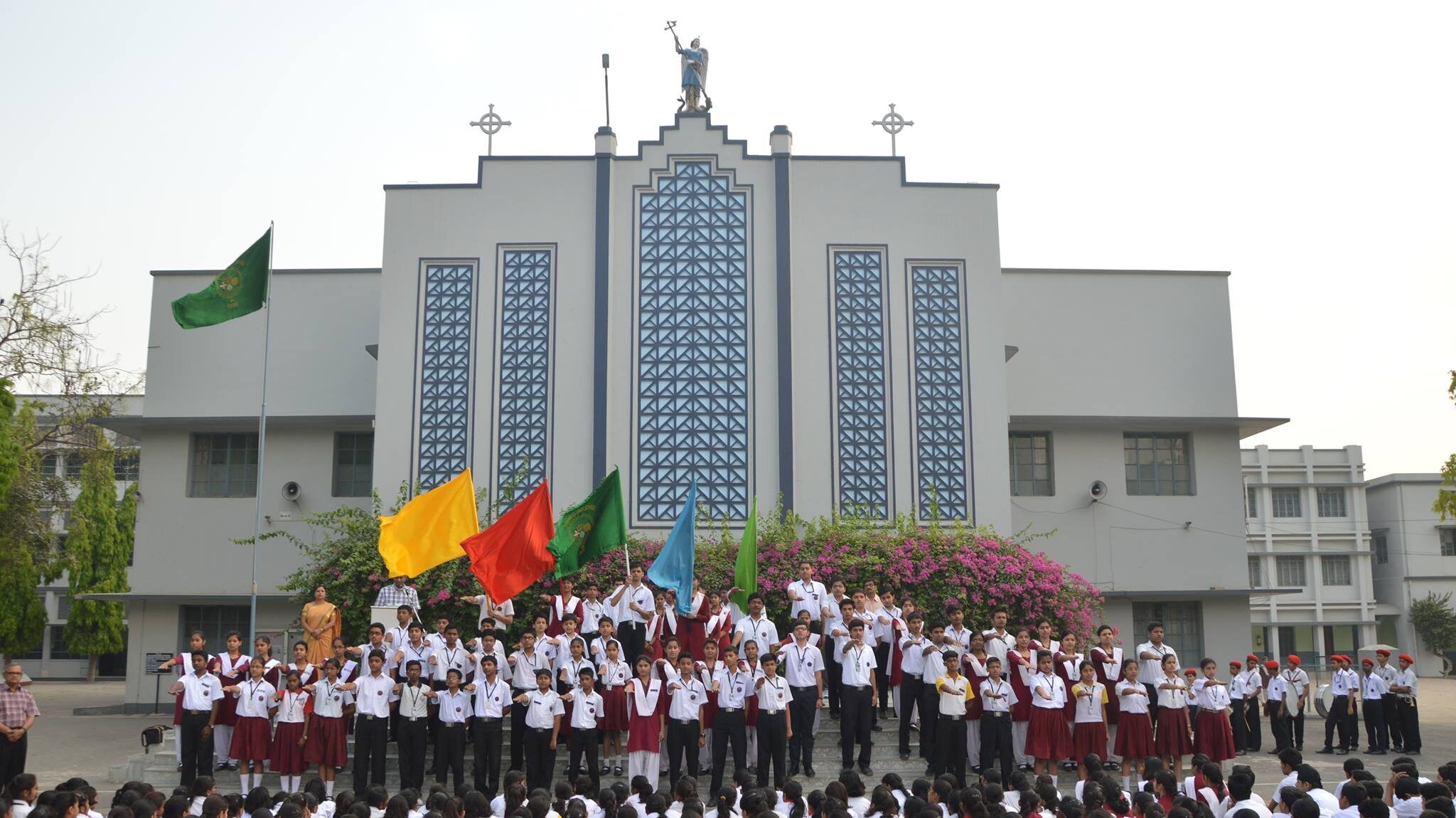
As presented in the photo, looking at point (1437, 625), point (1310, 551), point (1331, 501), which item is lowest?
point (1437, 625)

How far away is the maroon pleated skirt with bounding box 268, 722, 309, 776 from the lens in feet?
41.0

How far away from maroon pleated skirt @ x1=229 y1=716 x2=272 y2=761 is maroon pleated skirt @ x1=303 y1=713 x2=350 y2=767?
1.51ft

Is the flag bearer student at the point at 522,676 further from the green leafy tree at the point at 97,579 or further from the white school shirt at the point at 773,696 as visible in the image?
the green leafy tree at the point at 97,579

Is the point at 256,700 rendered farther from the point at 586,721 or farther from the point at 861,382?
the point at 861,382

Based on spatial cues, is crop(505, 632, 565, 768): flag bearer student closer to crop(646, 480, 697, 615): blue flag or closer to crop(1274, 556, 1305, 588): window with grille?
crop(646, 480, 697, 615): blue flag

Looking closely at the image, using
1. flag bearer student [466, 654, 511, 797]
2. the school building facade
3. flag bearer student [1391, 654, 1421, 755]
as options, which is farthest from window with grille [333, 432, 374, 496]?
flag bearer student [1391, 654, 1421, 755]

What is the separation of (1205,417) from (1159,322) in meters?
2.07

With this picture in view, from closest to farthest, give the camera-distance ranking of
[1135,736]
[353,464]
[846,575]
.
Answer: [1135,736], [846,575], [353,464]

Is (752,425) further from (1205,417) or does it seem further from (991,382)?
(1205,417)

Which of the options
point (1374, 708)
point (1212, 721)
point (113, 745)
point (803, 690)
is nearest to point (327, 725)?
point (803, 690)

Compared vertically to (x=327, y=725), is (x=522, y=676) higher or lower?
higher

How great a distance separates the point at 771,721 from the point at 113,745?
11.5m

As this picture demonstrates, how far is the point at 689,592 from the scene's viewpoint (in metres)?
13.8

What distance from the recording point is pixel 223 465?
2302 cm
